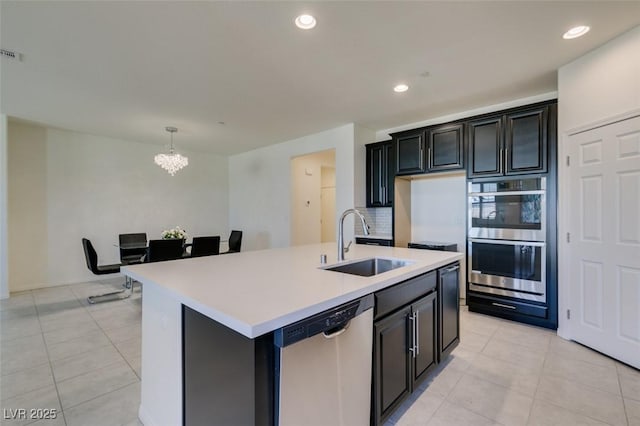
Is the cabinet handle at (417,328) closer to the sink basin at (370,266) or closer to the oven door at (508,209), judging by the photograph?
the sink basin at (370,266)

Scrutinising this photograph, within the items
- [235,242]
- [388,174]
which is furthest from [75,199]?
[388,174]

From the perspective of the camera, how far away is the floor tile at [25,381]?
2000 millimetres

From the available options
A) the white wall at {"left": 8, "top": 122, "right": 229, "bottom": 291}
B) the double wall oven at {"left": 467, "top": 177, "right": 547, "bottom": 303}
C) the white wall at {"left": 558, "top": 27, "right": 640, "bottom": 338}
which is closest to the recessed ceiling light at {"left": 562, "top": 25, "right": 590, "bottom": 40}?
the white wall at {"left": 558, "top": 27, "right": 640, "bottom": 338}

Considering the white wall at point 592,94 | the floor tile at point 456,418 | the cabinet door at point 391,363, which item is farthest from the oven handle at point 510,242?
the cabinet door at point 391,363

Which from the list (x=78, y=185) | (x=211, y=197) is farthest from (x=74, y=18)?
(x=211, y=197)

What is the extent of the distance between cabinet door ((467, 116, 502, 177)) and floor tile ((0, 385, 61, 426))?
438cm

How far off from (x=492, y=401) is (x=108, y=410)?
251 centimetres

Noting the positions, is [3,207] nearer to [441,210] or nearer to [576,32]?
[441,210]

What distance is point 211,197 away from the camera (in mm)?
7008

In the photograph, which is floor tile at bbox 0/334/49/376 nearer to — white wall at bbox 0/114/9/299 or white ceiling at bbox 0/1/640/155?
white wall at bbox 0/114/9/299

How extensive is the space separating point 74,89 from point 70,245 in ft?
10.4

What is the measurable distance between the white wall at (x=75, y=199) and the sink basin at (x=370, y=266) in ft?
17.7

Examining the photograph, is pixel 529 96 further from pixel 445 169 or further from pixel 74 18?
pixel 74 18

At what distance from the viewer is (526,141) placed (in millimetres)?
3139
